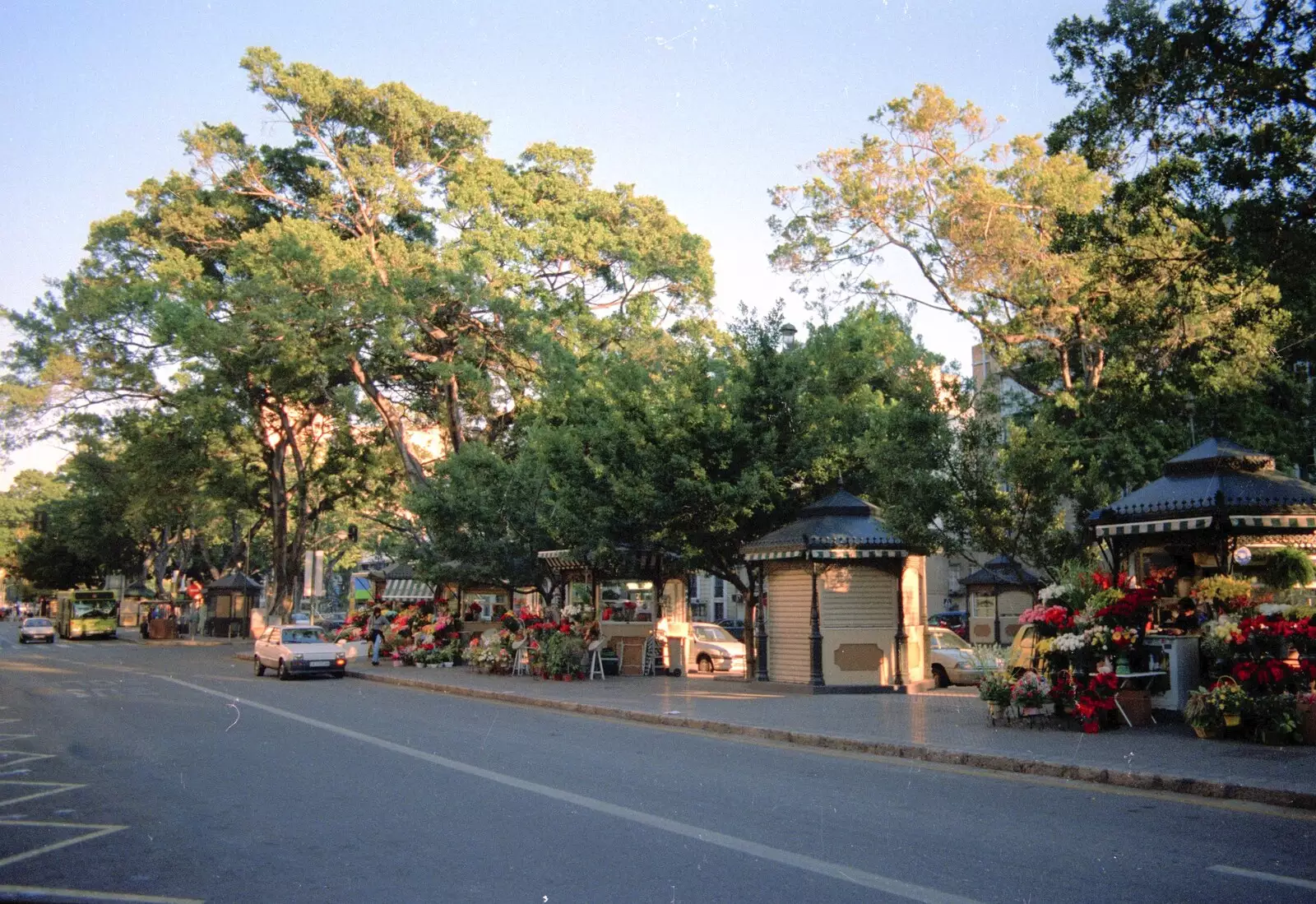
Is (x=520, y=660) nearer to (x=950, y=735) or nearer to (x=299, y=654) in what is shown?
(x=299, y=654)

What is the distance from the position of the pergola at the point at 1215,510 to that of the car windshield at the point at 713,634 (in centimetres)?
1354

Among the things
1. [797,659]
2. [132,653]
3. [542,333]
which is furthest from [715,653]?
[132,653]

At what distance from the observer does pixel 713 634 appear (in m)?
30.1

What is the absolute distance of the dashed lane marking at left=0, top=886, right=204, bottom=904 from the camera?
6418mm

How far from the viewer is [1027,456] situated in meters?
19.0

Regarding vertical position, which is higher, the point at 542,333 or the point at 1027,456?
the point at 542,333

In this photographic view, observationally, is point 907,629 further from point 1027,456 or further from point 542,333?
point 542,333

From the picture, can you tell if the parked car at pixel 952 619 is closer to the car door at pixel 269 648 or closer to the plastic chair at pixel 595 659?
the plastic chair at pixel 595 659

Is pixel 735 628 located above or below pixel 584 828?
below

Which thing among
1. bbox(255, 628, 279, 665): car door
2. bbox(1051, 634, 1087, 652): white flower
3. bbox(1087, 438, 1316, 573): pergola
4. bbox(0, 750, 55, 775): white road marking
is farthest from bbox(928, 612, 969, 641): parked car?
bbox(0, 750, 55, 775): white road marking

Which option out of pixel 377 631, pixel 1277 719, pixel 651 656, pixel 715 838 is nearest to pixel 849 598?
Result: pixel 651 656

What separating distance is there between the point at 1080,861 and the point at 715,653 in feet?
72.2

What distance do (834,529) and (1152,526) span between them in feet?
20.7

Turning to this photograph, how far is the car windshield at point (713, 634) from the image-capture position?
29.8 m
